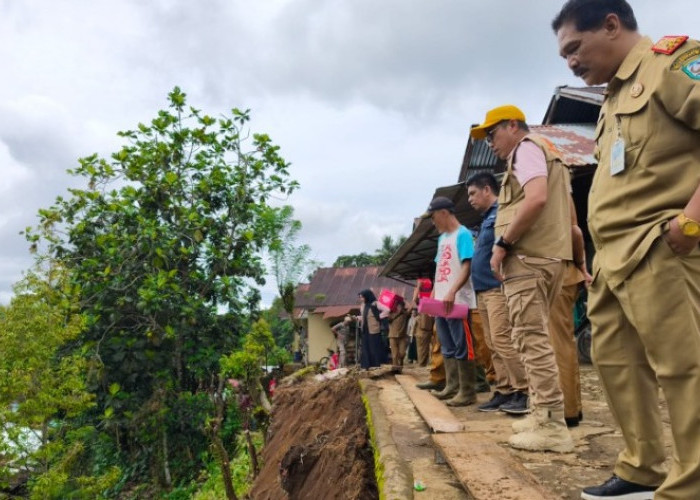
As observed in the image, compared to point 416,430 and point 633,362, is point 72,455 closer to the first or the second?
point 416,430

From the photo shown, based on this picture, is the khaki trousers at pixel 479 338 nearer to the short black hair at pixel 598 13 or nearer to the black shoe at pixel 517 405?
the black shoe at pixel 517 405

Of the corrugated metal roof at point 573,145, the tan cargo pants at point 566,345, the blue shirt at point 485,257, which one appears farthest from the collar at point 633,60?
the corrugated metal roof at point 573,145

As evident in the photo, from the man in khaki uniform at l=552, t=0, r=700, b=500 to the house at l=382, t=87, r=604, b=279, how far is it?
12.5 ft

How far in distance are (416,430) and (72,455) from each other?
5574mm

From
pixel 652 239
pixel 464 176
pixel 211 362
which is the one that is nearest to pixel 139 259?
pixel 211 362

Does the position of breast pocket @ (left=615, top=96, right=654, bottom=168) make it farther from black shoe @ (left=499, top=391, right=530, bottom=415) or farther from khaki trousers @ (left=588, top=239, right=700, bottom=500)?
black shoe @ (left=499, top=391, right=530, bottom=415)

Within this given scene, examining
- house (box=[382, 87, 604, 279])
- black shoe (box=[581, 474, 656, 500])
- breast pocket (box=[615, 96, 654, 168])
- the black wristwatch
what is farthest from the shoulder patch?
house (box=[382, 87, 604, 279])

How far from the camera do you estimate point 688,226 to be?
1328 millimetres

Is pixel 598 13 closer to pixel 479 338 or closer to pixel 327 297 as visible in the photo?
pixel 479 338

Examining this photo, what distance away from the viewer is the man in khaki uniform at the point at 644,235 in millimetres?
1370

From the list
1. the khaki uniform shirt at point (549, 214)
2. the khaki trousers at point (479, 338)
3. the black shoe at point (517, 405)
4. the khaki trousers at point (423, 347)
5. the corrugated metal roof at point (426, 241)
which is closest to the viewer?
the khaki uniform shirt at point (549, 214)

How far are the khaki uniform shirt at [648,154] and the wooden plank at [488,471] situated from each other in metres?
0.81

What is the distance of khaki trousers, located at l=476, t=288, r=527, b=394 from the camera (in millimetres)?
3275

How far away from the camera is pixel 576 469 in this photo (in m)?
2.13
